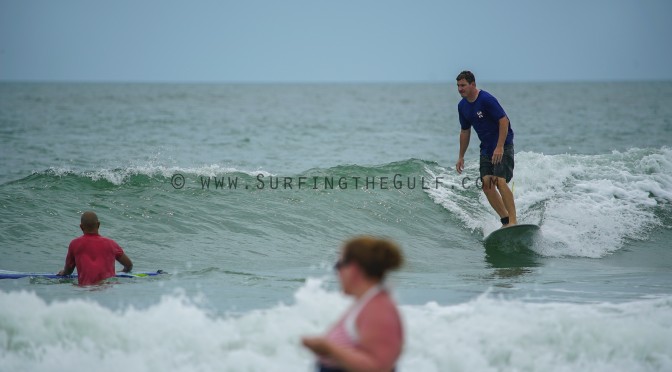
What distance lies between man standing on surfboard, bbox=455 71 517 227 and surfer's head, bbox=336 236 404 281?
24.0ft

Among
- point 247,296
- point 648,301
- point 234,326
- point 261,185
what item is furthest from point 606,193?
point 234,326

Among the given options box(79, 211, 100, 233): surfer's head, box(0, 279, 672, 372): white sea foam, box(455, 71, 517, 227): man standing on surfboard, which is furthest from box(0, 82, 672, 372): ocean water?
box(455, 71, 517, 227): man standing on surfboard

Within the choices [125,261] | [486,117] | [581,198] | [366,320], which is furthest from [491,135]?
[366,320]

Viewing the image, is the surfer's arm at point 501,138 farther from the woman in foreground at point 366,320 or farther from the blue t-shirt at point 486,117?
the woman in foreground at point 366,320

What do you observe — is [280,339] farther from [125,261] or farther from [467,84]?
[467,84]

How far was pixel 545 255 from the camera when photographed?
37.6ft

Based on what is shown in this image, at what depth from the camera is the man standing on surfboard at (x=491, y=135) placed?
10.7 metres

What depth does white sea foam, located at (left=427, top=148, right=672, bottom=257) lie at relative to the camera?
1246 cm

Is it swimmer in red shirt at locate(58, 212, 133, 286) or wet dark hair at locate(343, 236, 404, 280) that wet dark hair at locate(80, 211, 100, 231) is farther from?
wet dark hair at locate(343, 236, 404, 280)

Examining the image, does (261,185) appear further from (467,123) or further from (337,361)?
(337,361)

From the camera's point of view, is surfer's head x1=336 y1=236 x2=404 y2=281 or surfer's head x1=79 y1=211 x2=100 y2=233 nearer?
surfer's head x1=336 y1=236 x2=404 y2=281

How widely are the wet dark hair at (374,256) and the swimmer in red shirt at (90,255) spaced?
17.4ft

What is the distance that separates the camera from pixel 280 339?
605 cm

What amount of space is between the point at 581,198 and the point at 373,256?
11.7 metres
